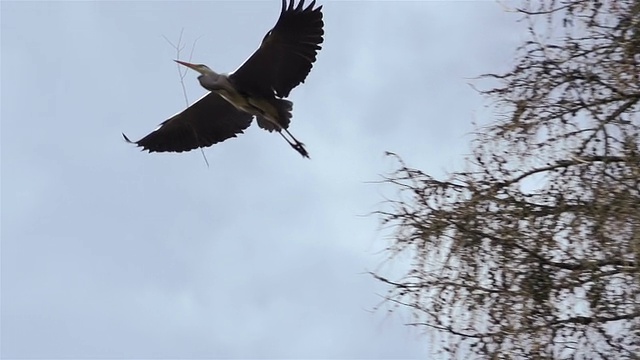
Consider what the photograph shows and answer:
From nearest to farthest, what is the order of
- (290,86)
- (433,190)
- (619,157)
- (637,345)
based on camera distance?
(637,345) < (619,157) < (433,190) < (290,86)

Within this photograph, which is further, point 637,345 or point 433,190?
point 433,190

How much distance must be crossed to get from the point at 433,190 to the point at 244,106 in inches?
108

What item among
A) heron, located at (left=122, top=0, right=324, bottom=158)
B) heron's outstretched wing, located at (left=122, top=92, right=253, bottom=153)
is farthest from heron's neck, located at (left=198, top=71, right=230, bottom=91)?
heron's outstretched wing, located at (left=122, top=92, right=253, bottom=153)

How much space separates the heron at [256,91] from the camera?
7.09 meters

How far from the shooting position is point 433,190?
5105 mm

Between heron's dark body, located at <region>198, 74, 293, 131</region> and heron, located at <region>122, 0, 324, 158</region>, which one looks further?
heron's dark body, located at <region>198, 74, 293, 131</region>

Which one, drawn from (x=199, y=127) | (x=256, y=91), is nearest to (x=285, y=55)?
(x=256, y=91)

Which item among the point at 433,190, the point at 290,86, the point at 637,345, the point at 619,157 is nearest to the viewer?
the point at 637,345

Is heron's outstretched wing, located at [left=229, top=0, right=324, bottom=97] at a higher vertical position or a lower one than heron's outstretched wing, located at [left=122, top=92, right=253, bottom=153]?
lower

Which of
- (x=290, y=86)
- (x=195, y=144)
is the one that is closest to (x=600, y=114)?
(x=290, y=86)

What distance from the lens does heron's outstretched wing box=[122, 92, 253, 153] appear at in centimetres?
824

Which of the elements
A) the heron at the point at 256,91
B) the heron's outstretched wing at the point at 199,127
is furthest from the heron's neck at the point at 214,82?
the heron's outstretched wing at the point at 199,127

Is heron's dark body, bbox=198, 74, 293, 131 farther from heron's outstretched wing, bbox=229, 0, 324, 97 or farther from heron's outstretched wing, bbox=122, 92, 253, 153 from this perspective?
A: heron's outstretched wing, bbox=122, 92, 253, 153

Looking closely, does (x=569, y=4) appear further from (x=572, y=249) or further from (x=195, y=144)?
(x=195, y=144)
